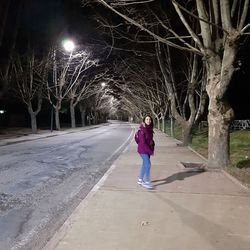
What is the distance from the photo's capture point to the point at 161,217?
6848mm

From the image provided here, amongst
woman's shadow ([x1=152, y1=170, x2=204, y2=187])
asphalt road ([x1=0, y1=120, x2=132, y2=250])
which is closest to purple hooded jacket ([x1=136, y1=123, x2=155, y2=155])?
woman's shadow ([x1=152, y1=170, x2=204, y2=187])

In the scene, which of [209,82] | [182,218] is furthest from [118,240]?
[209,82]

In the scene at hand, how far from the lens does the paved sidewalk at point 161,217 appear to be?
554cm

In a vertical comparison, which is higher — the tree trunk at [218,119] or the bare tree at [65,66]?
the bare tree at [65,66]

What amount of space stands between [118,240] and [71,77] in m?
47.2

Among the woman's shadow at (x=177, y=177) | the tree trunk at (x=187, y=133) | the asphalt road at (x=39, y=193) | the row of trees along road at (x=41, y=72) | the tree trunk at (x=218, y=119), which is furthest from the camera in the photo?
the row of trees along road at (x=41, y=72)

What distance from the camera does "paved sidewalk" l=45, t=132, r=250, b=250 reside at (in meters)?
5.54

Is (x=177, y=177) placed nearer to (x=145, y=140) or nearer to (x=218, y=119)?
(x=145, y=140)

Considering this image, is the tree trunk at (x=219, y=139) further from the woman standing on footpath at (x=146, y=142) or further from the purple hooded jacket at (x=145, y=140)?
the purple hooded jacket at (x=145, y=140)

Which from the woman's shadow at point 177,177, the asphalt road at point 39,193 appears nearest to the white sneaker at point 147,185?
the woman's shadow at point 177,177

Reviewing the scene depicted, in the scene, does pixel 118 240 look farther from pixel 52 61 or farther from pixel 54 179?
pixel 52 61

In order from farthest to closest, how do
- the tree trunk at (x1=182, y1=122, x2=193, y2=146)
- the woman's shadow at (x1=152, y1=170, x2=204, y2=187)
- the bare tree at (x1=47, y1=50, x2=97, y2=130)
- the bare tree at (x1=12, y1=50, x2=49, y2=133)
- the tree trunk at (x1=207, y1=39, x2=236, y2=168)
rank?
the bare tree at (x1=47, y1=50, x2=97, y2=130) < the bare tree at (x1=12, y1=50, x2=49, y2=133) < the tree trunk at (x1=182, y1=122, x2=193, y2=146) < the tree trunk at (x1=207, y1=39, x2=236, y2=168) < the woman's shadow at (x1=152, y1=170, x2=204, y2=187)

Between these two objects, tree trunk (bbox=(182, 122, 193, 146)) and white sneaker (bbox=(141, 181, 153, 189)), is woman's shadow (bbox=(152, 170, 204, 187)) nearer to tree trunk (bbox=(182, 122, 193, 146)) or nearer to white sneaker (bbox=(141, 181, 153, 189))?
white sneaker (bbox=(141, 181, 153, 189))

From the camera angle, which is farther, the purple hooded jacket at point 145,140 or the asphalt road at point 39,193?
the purple hooded jacket at point 145,140
